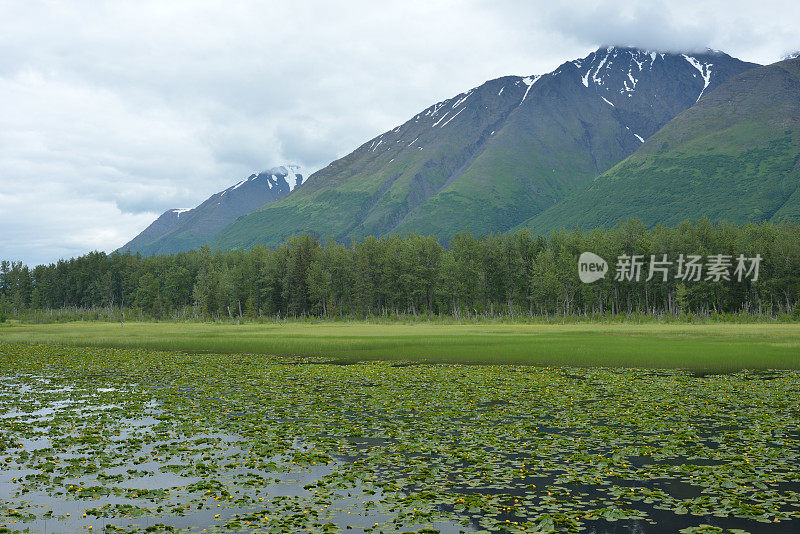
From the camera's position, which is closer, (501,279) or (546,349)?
(546,349)

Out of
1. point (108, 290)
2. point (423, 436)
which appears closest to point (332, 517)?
point (423, 436)

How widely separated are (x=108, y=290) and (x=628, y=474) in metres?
215

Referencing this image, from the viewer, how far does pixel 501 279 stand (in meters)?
149

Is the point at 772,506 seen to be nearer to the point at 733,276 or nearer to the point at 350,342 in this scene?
the point at 350,342

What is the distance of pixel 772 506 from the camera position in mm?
13977

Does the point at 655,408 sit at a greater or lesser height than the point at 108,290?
lesser

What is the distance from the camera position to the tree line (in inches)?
5236

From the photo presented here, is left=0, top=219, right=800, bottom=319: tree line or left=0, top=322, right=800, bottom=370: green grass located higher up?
left=0, top=219, right=800, bottom=319: tree line

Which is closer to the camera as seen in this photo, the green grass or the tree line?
the green grass

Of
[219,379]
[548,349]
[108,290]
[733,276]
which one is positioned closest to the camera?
[219,379]

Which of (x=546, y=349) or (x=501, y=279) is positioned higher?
(x=501, y=279)

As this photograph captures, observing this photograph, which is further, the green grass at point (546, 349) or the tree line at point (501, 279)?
the tree line at point (501, 279)

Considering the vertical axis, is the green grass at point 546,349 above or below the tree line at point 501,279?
below

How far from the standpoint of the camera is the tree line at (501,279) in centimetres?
13300
